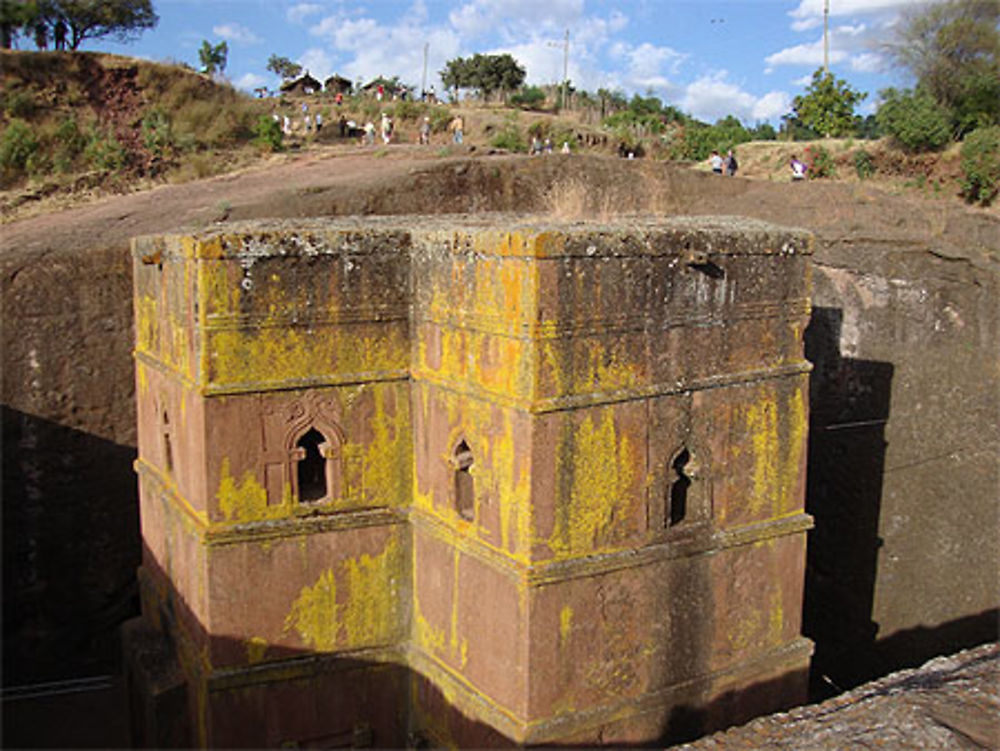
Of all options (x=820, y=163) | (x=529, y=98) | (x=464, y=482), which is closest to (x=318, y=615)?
(x=464, y=482)

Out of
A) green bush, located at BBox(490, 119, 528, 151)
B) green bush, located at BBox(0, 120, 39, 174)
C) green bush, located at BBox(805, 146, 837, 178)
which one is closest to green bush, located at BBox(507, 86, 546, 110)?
green bush, located at BBox(490, 119, 528, 151)

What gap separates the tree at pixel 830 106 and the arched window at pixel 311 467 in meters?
21.4

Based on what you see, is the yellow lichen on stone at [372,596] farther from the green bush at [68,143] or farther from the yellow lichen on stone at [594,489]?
the green bush at [68,143]

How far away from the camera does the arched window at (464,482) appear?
6375mm

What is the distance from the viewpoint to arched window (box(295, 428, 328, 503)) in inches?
266

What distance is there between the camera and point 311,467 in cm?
722

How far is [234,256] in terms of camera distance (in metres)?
6.19

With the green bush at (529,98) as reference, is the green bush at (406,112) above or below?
below

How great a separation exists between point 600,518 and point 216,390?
2577mm

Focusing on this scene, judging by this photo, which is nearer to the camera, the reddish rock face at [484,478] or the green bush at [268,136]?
the reddish rock face at [484,478]

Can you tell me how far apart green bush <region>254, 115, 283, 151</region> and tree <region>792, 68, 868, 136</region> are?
47.3 feet

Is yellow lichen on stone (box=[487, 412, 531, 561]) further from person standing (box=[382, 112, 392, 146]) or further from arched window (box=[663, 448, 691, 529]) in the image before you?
person standing (box=[382, 112, 392, 146])

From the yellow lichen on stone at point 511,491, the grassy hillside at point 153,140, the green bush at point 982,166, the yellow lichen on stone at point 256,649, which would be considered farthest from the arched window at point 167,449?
the green bush at point 982,166

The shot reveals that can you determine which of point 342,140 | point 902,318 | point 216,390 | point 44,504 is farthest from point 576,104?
point 216,390
